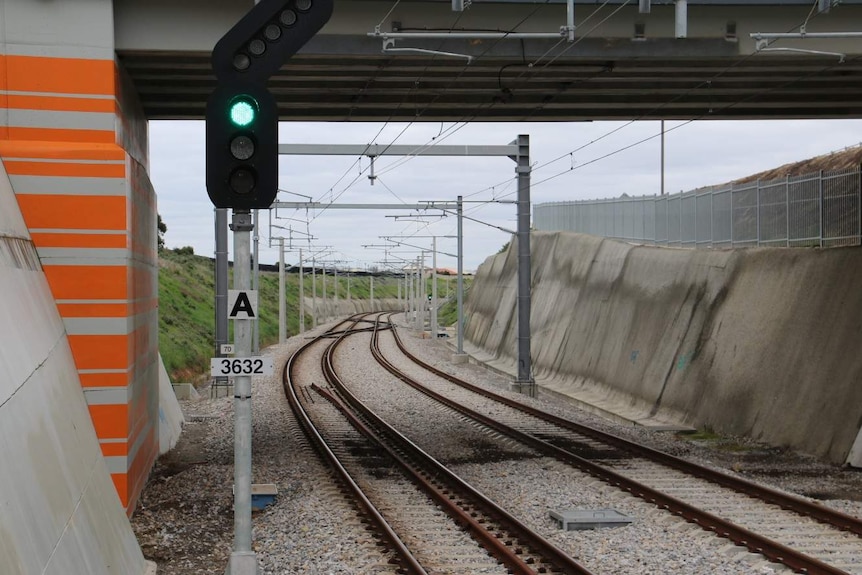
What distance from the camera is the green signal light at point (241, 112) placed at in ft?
26.1

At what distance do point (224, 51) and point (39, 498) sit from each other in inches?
137

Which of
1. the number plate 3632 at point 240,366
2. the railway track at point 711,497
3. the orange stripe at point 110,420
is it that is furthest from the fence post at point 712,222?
the number plate 3632 at point 240,366

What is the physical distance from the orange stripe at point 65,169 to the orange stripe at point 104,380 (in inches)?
95.8

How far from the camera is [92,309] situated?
507 inches

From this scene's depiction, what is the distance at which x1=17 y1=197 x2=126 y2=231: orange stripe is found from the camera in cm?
1258

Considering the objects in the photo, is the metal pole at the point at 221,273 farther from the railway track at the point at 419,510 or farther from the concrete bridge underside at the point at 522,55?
the concrete bridge underside at the point at 522,55

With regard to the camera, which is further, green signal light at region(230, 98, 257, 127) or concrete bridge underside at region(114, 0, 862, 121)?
concrete bridge underside at region(114, 0, 862, 121)

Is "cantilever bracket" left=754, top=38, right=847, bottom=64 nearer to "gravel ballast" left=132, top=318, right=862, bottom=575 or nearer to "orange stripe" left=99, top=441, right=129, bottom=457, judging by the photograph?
"gravel ballast" left=132, top=318, right=862, bottom=575

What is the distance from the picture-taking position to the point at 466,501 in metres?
14.4

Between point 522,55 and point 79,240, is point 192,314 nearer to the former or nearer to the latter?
point 522,55

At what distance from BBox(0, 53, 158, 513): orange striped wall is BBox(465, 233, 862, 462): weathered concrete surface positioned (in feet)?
38.2

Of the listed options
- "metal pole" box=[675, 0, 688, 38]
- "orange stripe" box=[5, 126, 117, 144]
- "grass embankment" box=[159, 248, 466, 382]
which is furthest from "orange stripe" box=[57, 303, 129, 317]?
"grass embankment" box=[159, 248, 466, 382]

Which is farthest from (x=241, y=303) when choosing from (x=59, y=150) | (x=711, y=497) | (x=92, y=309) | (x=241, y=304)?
(x=711, y=497)

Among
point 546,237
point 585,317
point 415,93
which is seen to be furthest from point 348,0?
point 546,237
